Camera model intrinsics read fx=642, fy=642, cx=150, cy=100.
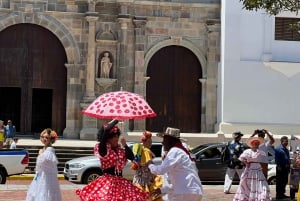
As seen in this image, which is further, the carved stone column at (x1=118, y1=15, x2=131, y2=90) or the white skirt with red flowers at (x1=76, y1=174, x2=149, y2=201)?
the carved stone column at (x1=118, y1=15, x2=131, y2=90)

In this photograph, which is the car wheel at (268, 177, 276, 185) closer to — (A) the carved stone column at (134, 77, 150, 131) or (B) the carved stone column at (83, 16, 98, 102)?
(A) the carved stone column at (134, 77, 150, 131)

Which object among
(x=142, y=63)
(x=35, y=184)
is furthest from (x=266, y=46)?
(x=35, y=184)

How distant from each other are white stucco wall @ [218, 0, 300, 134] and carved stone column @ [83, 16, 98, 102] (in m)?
6.04

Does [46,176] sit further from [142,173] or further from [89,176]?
[89,176]

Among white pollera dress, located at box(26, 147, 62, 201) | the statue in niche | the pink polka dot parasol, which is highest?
the statue in niche

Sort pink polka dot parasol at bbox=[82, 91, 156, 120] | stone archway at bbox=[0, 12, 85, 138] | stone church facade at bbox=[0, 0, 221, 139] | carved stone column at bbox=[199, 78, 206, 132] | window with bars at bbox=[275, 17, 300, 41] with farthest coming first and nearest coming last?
carved stone column at bbox=[199, 78, 206, 132]
window with bars at bbox=[275, 17, 300, 41]
stone church facade at bbox=[0, 0, 221, 139]
stone archway at bbox=[0, 12, 85, 138]
pink polka dot parasol at bbox=[82, 91, 156, 120]

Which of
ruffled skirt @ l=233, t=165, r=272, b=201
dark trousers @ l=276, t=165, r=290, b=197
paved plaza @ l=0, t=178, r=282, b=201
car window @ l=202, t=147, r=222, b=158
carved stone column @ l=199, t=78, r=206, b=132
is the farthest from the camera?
carved stone column @ l=199, t=78, r=206, b=132

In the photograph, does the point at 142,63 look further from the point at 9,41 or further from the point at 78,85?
the point at 9,41

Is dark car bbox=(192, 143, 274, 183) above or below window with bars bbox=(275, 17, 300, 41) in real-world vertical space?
below

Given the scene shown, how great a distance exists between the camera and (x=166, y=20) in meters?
30.9

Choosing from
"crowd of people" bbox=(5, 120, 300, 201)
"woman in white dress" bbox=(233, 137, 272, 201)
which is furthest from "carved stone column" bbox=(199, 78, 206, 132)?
"woman in white dress" bbox=(233, 137, 272, 201)

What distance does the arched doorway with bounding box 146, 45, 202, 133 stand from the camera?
30891 millimetres

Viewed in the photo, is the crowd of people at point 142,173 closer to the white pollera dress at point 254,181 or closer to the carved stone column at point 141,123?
the white pollera dress at point 254,181

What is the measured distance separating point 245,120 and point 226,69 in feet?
8.32
